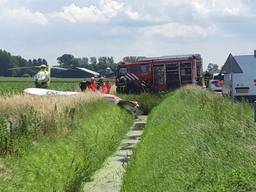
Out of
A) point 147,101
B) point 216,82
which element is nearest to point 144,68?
point 216,82

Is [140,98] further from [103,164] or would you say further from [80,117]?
[103,164]

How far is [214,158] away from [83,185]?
404 cm

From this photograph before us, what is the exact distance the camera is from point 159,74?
131 feet

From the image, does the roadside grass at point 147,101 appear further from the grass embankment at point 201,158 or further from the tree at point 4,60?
the tree at point 4,60

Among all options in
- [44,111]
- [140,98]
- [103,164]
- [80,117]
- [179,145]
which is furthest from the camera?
[140,98]

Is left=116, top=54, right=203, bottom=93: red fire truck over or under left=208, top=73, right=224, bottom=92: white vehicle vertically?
over

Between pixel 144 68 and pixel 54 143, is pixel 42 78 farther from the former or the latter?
pixel 144 68

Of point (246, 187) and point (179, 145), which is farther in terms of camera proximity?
point (179, 145)

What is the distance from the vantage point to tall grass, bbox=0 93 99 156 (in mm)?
12570

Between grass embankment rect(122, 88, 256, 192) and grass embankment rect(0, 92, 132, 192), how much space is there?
1.27 metres

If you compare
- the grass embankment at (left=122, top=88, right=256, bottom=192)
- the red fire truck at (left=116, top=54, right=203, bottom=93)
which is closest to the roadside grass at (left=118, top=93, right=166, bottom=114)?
the red fire truck at (left=116, top=54, right=203, bottom=93)

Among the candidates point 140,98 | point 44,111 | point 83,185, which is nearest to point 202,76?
point 140,98

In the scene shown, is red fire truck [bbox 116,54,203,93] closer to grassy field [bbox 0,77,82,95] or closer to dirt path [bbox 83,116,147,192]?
grassy field [bbox 0,77,82,95]

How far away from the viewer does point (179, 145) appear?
10.5 meters
